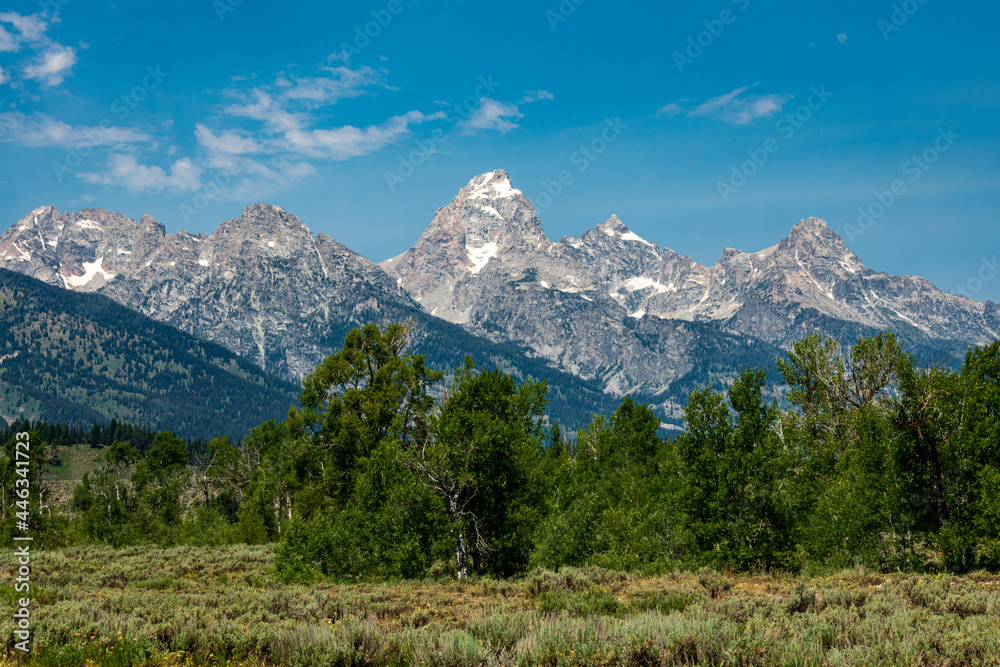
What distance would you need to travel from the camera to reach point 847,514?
23766 mm

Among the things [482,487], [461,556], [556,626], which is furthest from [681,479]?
[556,626]

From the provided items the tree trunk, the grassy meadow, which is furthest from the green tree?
the grassy meadow

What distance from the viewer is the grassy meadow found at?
896 centimetres

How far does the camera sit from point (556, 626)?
34.6 ft

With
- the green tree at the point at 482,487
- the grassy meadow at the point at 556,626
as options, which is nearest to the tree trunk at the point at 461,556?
the green tree at the point at 482,487

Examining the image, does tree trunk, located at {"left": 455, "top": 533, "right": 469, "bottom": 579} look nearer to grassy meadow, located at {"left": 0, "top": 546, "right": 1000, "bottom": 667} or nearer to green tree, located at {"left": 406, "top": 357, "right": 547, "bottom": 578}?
green tree, located at {"left": 406, "top": 357, "right": 547, "bottom": 578}

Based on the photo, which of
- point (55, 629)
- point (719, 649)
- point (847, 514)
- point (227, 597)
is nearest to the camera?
point (719, 649)

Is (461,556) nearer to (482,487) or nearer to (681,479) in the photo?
(482,487)

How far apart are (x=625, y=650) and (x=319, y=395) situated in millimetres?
30754

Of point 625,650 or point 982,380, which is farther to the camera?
point 982,380

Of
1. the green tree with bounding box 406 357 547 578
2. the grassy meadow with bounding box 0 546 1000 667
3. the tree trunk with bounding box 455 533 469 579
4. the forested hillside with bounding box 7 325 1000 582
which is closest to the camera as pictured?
the grassy meadow with bounding box 0 546 1000 667

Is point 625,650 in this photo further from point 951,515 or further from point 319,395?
point 319,395

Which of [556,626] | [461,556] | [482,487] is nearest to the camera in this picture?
[556,626]

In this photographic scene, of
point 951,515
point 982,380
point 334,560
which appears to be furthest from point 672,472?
point 334,560
